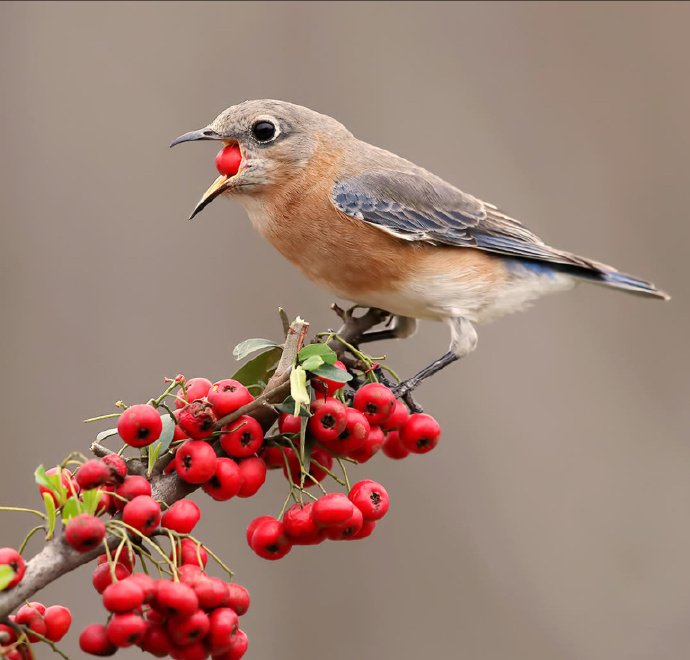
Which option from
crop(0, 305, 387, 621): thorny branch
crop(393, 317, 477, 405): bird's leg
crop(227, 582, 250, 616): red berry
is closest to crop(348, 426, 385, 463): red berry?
crop(0, 305, 387, 621): thorny branch

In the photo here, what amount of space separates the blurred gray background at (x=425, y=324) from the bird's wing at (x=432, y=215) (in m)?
1.61

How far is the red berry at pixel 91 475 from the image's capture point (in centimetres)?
175

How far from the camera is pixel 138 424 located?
1936 mm

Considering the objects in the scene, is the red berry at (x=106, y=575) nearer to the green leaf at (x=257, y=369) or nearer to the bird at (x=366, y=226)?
the green leaf at (x=257, y=369)

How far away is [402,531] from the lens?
563 centimetres

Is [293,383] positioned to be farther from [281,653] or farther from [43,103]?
[43,103]

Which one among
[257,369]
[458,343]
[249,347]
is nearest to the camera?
[249,347]

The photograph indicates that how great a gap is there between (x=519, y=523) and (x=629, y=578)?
2.08ft

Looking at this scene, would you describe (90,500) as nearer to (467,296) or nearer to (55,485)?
(55,485)

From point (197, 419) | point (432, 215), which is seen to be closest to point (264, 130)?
point (432, 215)

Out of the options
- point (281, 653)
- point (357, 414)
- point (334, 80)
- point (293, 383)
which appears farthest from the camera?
point (334, 80)

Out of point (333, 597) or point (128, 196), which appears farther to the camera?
point (128, 196)

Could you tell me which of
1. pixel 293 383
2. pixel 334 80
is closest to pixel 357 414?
pixel 293 383

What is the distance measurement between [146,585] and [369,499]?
661 mm
